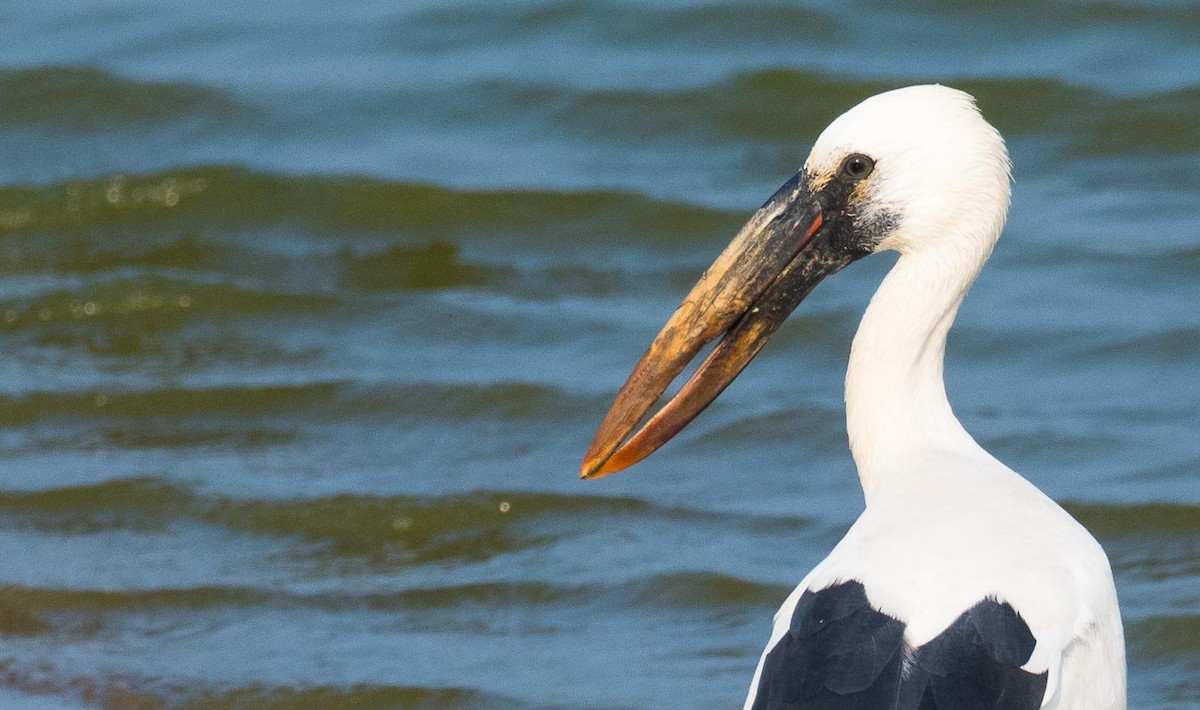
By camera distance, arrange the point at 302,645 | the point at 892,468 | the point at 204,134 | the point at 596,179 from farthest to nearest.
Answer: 1. the point at 204,134
2. the point at 596,179
3. the point at 302,645
4. the point at 892,468

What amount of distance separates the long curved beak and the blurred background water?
92cm

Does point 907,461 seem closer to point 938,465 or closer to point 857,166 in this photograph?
point 938,465

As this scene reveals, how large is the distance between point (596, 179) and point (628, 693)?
4.95 m

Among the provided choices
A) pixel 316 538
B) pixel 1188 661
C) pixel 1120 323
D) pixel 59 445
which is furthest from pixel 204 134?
pixel 1188 661

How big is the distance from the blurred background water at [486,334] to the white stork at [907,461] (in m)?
1.21

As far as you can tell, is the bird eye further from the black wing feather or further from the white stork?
the black wing feather

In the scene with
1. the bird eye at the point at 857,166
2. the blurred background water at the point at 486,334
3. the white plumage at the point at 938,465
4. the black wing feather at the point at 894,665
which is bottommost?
the blurred background water at the point at 486,334

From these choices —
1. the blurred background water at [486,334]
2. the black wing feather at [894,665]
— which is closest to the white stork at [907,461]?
the black wing feather at [894,665]

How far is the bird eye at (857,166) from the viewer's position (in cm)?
501

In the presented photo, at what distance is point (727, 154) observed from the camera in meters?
10.7

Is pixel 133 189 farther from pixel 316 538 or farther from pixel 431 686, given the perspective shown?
pixel 431 686

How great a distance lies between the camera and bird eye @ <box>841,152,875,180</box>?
197 inches

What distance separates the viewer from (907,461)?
490 cm

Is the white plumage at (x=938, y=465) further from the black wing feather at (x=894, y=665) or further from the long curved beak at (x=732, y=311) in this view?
the long curved beak at (x=732, y=311)
